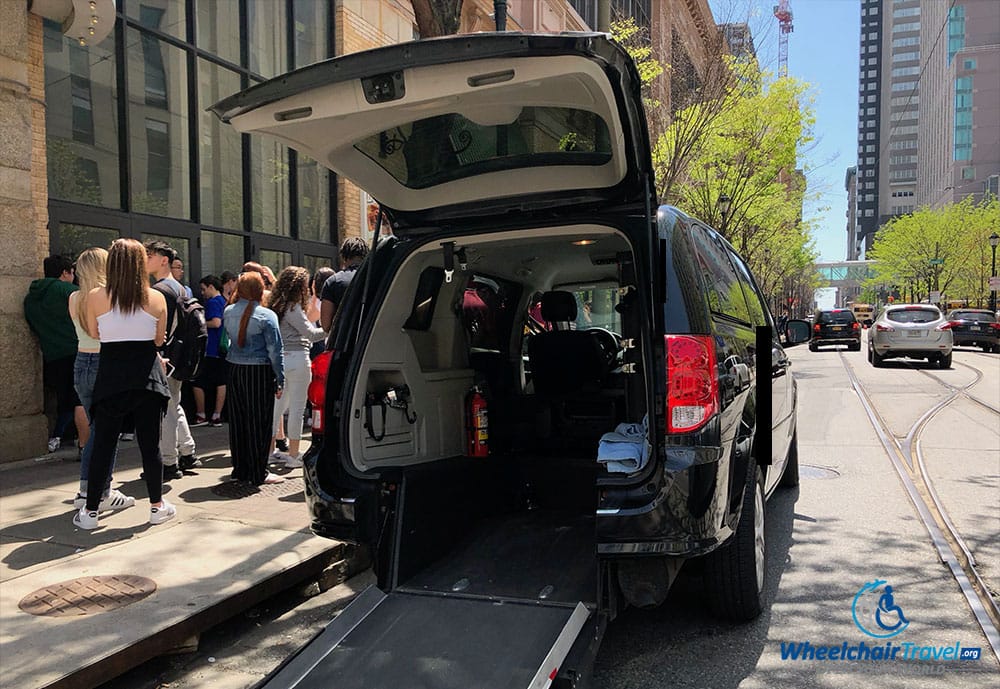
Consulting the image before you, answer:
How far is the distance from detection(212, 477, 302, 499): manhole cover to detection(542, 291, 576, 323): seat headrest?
2481mm

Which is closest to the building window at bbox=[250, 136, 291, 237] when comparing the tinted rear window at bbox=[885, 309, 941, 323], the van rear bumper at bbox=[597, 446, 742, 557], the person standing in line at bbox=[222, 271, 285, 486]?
the person standing in line at bbox=[222, 271, 285, 486]

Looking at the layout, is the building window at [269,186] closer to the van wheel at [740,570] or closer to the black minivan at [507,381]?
the black minivan at [507,381]

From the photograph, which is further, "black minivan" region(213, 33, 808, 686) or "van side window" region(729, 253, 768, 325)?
"van side window" region(729, 253, 768, 325)

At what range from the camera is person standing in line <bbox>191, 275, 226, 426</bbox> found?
8445 mm

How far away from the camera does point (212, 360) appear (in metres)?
8.81

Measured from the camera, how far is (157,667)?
3.42 metres

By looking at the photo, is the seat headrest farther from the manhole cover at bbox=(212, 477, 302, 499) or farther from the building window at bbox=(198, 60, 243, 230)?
the building window at bbox=(198, 60, 243, 230)

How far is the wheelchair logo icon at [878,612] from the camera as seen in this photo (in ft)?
12.0

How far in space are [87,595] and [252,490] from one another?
211 centimetres

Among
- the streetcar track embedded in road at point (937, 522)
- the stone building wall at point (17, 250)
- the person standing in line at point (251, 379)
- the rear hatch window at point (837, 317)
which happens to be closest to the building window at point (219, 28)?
the stone building wall at point (17, 250)

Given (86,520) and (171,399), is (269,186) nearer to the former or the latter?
(171,399)

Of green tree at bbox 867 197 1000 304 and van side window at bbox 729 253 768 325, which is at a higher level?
green tree at bbox 867 197 1000 304

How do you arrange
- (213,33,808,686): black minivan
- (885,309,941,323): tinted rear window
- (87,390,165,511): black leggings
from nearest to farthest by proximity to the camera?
1. (213,33,808,686): black minivan
2. (87,390,165,511): black leggings
3. (885,309,941,323): tinted rear window

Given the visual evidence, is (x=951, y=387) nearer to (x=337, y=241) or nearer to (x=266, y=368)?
(x=337, y=241)
